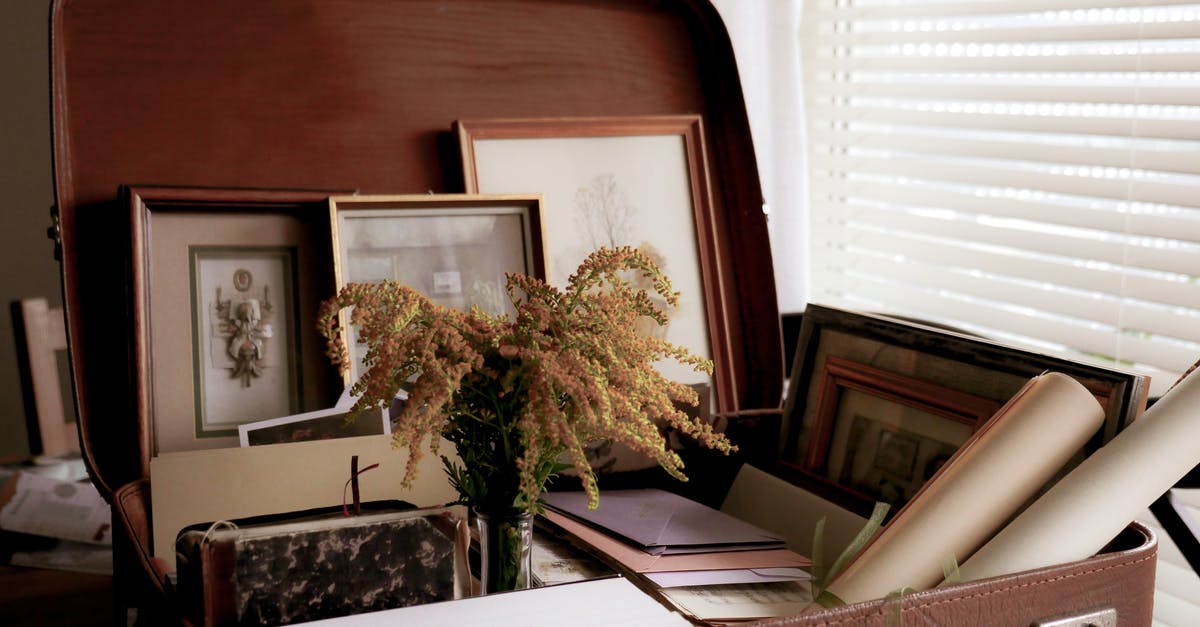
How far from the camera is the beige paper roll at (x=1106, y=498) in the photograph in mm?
733

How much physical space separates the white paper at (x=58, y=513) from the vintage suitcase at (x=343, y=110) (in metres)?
0.35

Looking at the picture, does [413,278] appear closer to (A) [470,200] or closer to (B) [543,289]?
(A) [470,200]

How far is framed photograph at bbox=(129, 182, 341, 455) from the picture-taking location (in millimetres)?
950

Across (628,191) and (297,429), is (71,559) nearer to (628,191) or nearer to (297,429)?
(297,429)

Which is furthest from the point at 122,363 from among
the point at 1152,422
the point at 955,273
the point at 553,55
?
the point at 955,273

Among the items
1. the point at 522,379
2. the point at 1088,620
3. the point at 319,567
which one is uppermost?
the point at 522,379

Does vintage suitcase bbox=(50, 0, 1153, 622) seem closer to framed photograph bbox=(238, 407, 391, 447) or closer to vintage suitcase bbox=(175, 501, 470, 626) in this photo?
framed photograph bbox=(238, 407, 391, 447)

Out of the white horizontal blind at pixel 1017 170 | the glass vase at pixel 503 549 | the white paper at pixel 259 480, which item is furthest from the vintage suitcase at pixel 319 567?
the white horizontal blind at pixel 1017 170

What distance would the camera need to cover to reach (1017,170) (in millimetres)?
1358

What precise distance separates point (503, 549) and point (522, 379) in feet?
0.43

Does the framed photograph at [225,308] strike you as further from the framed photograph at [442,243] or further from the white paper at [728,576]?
the white paper at [728,576]

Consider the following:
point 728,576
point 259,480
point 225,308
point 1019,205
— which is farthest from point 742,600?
point 1019,205

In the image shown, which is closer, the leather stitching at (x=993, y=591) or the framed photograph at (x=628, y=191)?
the leather stitching at (x=993, y=591)

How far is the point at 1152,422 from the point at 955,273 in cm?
74
